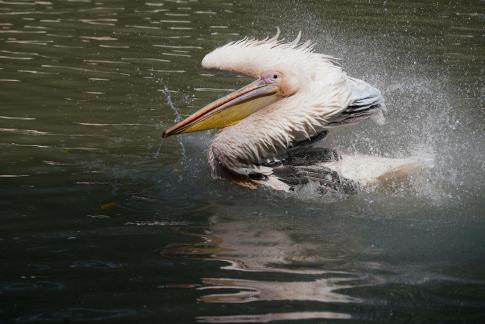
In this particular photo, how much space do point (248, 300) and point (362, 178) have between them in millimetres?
1735

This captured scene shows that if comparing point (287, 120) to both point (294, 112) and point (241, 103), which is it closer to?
point (294, 112)

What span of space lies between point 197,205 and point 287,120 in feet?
2.48

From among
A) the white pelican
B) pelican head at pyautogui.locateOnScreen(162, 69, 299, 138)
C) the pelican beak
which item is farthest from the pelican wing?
the pelican beak

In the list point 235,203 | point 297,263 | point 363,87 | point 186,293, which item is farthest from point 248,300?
point 363,87

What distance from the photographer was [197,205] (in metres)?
5.16

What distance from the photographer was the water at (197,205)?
3.76m

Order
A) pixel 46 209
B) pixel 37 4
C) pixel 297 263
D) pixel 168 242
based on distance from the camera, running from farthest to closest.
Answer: pixel 37 4
pixel 46 209
pixel 168 242
pixel 297 263

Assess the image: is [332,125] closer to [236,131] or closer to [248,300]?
[236,131]

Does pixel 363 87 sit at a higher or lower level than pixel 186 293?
higher

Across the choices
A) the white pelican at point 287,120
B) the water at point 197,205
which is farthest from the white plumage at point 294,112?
the water at point 197,205

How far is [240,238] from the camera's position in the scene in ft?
15.0

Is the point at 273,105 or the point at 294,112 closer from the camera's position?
the point at 294,112

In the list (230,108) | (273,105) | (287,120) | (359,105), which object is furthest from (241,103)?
(359,105)

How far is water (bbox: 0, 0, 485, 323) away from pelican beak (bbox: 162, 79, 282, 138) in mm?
386
